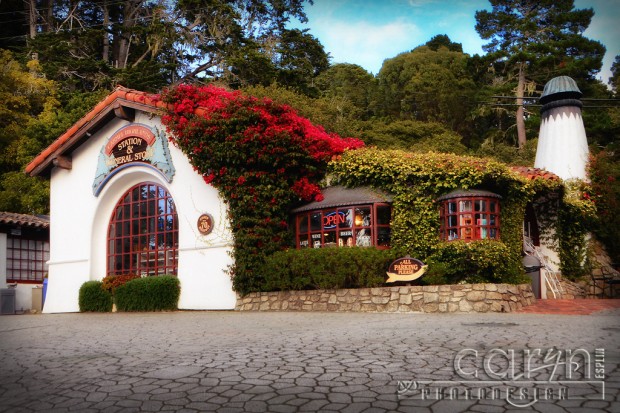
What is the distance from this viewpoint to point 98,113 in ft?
55.0

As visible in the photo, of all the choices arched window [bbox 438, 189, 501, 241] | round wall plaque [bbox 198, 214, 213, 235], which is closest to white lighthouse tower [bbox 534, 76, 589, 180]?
arched window [bbox 438, 189, 501, 241]

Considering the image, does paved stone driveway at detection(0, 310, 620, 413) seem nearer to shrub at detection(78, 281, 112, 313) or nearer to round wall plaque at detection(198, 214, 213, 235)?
round wall plaque at detection(198, 214, 213, 235)

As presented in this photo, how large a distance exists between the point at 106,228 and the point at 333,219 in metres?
8.03

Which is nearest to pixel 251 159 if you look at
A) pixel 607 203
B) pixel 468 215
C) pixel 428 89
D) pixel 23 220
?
pixel 468 215

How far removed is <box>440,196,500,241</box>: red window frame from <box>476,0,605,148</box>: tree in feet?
50.1

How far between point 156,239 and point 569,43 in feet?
74.6

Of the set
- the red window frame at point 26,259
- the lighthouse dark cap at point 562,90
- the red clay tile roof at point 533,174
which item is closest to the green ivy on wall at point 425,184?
the red clay tile roof at point 533,174

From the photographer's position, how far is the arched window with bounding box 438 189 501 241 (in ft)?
43.3

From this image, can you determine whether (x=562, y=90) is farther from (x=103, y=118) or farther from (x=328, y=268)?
(x=103, y=118)

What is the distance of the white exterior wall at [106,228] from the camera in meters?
14.8

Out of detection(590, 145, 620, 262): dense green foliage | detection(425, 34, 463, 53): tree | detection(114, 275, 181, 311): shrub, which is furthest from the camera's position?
detection(425, 34, 463, 53): tree

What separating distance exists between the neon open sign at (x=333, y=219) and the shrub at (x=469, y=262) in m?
2.45

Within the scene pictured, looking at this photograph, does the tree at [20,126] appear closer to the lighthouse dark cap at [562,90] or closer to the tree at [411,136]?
the tree at [411,136]

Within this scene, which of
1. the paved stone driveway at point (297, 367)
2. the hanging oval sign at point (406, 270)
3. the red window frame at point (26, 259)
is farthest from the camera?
the red window frame at point (26, 259)
